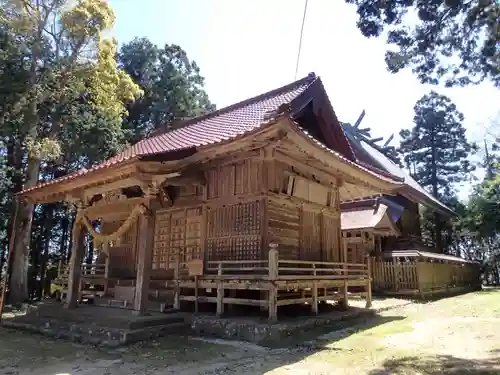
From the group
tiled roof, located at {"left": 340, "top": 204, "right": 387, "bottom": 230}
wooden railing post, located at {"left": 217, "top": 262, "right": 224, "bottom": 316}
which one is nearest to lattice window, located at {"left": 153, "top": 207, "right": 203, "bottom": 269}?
wooden railing post, located at {"left": 217, "top": 262, "right": 224, "bottom": 316}

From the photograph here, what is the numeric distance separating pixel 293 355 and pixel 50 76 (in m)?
16.2

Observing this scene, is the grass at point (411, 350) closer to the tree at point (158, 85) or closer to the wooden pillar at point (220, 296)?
the wooden pillar at point (220, 296)

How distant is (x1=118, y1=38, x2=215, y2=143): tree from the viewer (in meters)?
30.2

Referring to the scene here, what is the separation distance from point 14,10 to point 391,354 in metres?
19.2

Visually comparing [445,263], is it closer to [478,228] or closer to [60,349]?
[478,228]

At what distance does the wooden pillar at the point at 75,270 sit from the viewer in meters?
10.4

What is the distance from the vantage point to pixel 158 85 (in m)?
30.4

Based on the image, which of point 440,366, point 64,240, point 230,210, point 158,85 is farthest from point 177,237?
point 158,85

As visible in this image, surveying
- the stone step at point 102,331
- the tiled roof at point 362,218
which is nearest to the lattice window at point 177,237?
the stone step at point 102,331

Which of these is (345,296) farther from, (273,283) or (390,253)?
(390,253)

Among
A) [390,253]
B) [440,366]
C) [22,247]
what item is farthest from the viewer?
[390,253]

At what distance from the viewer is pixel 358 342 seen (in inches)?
308

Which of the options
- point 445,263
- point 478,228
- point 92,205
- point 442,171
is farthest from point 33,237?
point 442,171

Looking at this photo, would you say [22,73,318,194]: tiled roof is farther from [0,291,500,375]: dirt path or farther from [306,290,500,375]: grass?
[306,290,500,375]: grass
